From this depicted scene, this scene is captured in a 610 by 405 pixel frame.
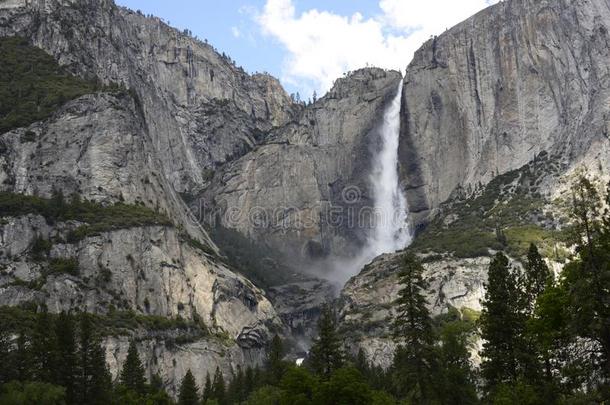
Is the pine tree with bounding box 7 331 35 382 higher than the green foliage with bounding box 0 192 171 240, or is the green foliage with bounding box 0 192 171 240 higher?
the green foliage with bounding box 0 192 171 240

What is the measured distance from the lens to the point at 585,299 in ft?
142

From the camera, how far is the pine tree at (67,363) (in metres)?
78.4

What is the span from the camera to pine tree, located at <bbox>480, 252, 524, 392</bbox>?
61844 mm

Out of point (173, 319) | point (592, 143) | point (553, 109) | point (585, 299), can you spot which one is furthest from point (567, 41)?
point (585, 299)

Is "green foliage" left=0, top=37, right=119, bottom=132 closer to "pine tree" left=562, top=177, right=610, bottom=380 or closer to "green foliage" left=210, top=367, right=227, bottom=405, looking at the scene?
"green foliage" left=210, top=367, right=227, bottom=405

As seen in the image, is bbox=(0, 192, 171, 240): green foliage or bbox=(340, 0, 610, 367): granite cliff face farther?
bbox=(340, 0, 610, 367): granite cliff face

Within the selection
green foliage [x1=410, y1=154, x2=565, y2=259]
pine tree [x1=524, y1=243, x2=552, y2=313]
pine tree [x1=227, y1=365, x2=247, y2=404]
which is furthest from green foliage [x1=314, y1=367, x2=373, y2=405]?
green foliage [x1=410, y1=154, x2=565, y2=259]

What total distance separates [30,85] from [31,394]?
387ft

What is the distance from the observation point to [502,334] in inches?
2485

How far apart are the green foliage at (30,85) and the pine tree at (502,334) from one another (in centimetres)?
11747

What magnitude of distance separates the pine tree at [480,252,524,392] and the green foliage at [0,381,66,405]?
36.9 meters

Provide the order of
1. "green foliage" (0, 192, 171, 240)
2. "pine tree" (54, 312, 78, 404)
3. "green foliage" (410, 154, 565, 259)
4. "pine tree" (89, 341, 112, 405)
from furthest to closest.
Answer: "green foliage" (410, 154, 565, 259), "green foliage" (0, 192, 171, 240), "pine tree" (89, 341, 112, 405), "pine tree" (54, 312, 78, 404)

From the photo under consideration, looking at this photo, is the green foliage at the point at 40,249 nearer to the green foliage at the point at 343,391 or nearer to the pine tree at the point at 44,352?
the pine tree at the point at 44,352

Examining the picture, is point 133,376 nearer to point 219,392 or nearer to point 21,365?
point 219,392
